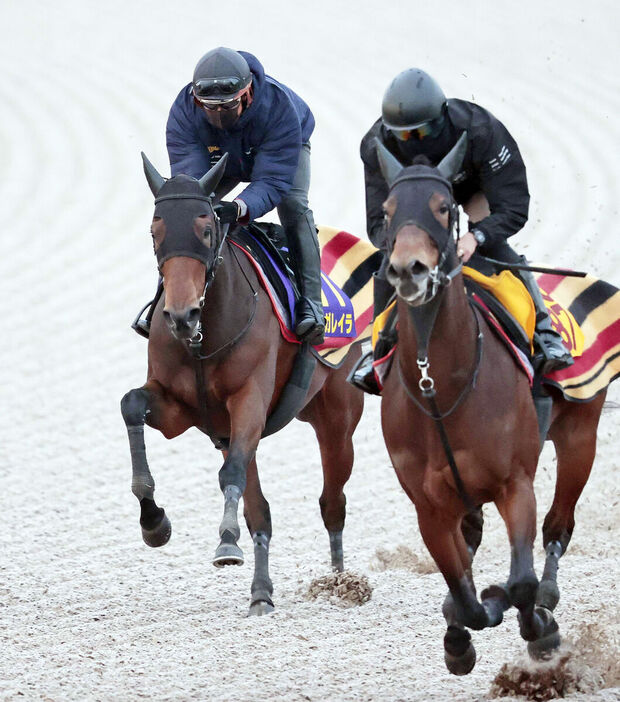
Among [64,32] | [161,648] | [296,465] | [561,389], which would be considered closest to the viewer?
[561,389]

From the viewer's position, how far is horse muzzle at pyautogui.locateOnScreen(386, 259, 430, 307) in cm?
426

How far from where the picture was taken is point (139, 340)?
42.9 ft

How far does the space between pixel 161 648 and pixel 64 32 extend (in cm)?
1950

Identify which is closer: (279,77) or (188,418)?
(188,418)

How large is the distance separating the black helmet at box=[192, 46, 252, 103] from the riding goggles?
140 centimetres

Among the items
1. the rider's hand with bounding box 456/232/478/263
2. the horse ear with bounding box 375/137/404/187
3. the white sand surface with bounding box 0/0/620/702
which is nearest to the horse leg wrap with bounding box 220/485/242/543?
the white sand surface with bounding box 0/0/620/702

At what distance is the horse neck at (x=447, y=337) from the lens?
4742 millimetres

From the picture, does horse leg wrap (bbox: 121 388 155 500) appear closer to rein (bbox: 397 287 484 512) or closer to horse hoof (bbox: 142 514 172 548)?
horse hoof (bbox: 142 514 172 548)

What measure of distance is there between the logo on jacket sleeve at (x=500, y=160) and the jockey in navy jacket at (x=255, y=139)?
5.29 ft

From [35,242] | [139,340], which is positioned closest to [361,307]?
[139,340]

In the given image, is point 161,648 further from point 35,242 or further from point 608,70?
point 608,70

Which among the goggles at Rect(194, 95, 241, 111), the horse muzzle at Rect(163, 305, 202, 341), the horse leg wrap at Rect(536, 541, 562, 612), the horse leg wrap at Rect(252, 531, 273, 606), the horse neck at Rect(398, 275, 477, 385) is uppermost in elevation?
the goggles at Rect(194, 95, 241, 111)

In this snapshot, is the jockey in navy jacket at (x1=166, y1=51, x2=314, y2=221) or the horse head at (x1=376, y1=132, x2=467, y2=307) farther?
the jockey in navy jacket at (x1=166, y1=51, x2=314, y2=221)

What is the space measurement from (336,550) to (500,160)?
3198 mm
